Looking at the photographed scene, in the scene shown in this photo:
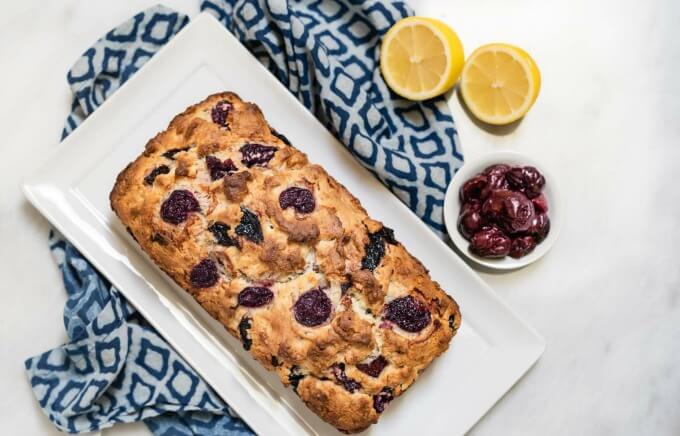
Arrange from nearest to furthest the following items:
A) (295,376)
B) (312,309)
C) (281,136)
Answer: (312,309) < (295,376) < (281,136)

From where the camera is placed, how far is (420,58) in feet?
11.2

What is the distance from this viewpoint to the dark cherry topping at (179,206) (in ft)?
9.87

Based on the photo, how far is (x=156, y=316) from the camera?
11.3ft

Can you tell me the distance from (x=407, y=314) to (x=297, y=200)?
2.00 ft

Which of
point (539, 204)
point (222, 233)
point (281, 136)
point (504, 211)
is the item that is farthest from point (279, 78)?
point (539, 204)

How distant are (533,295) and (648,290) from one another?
1.79ft

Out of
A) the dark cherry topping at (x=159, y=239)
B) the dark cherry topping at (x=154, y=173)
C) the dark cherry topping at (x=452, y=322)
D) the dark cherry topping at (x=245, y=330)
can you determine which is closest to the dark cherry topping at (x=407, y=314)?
the dark cherry topping at (x=452, y=322)

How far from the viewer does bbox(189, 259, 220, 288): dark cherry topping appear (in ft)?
9.95

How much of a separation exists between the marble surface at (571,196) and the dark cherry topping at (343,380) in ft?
2.72

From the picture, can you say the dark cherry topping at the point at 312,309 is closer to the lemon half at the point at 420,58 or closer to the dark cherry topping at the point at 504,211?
the dark cherry topping at the point at 504,211

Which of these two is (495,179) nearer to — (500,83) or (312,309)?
(500,83)

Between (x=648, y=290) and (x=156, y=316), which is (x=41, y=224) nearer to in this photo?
(x=156, y=316)

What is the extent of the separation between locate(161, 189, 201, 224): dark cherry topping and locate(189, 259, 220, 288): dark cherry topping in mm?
188

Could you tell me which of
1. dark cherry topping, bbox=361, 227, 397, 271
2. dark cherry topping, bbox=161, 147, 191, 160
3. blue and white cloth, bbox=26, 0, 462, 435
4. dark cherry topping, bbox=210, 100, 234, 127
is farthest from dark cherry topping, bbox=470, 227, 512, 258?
dark cherry topping, bbox=161, 147, 191, 160
